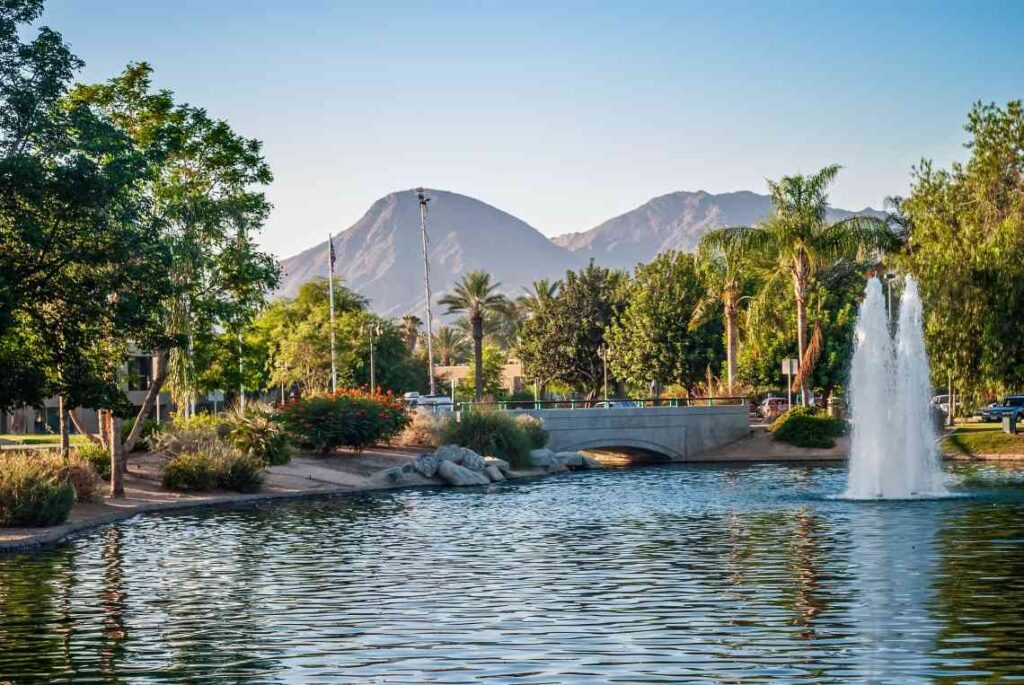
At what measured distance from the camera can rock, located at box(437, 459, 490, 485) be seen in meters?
48.8

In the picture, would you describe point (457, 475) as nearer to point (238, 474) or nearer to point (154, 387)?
point (238, 474)

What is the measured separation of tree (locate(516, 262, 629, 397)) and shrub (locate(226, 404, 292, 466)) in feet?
179

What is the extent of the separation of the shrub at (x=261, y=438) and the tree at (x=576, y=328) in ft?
179

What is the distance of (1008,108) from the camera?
56.4 meters

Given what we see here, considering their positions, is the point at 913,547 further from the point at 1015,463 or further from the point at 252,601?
the point at 1015,463

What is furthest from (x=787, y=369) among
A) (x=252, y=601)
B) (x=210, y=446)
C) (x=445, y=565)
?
(x=252, y=601)

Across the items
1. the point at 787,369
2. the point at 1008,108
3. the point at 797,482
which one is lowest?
the point at 797,482

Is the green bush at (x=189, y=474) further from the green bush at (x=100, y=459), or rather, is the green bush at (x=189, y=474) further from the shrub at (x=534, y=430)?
the shrub at (x=534, y=430)

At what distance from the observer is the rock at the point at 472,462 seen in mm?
50938

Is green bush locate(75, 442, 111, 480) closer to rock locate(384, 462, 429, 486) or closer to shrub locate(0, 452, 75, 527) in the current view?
shrub locate(0, 452, 75, 527)

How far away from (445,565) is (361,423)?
3013cm

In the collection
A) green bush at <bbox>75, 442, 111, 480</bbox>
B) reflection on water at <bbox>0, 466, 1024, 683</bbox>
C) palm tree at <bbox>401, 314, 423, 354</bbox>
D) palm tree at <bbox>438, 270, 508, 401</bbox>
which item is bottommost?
reflection on water at <bbox>0, 466, 1024, 683</bbox>

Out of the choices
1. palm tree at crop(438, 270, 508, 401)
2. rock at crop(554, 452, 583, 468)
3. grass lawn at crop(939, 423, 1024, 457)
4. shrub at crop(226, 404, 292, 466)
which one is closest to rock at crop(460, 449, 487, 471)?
shrub at crop(226, 404, 292, 466)

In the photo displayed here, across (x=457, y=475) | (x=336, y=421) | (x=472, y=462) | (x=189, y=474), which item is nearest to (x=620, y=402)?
(x=472, y=462)
